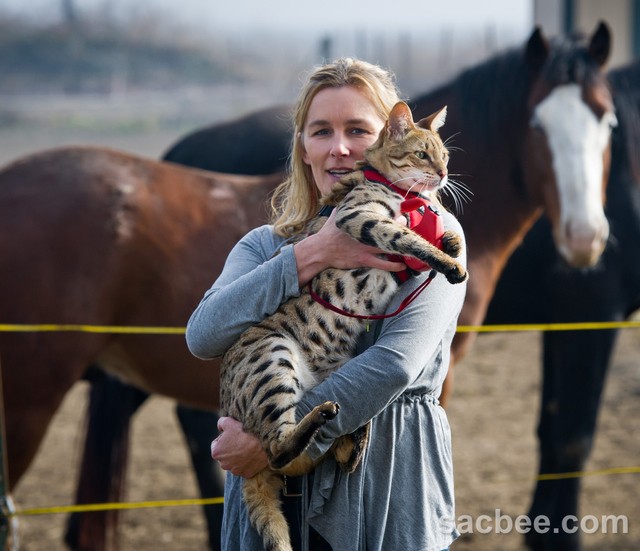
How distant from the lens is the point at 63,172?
125 inches

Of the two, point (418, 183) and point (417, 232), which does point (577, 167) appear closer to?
point (418, 183)

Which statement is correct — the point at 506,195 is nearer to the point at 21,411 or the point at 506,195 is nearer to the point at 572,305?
the point at 572,305

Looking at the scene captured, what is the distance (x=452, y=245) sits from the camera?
1.60 m

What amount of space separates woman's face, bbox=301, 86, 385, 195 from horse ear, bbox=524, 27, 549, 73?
6.40 feet

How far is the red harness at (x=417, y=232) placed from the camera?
1576 millimetres

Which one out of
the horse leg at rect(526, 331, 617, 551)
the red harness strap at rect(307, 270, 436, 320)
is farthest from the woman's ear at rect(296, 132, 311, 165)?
the horse leg at rect(526, 331, 617, 551)

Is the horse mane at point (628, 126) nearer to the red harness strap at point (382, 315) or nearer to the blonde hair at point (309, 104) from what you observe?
the blonde hair at point (309, 104)

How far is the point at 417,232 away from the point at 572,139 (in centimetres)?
188

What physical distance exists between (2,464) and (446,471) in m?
1.71

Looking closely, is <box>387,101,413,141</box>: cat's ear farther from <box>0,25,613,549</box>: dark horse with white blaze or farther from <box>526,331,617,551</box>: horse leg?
<box>526,331,617,551</box>: horse leg

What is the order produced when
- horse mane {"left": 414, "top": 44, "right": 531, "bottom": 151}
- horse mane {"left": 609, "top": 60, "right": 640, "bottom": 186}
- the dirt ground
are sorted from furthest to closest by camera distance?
the dirt ground, horse mane {"left": 609, "top": 60, "right": 640, "bottom": 186}, horse mane {"left": 414, "top": 44, "right": 531, "bottom": 151}

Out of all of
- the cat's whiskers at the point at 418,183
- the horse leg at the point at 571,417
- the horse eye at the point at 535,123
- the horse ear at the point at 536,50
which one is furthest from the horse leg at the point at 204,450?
the cat's whiskers at the point at 418,183

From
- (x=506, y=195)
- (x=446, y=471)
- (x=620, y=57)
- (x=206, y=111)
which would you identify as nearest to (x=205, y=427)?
(x=506, y=195)

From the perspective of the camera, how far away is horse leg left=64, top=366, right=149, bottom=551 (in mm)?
3574
